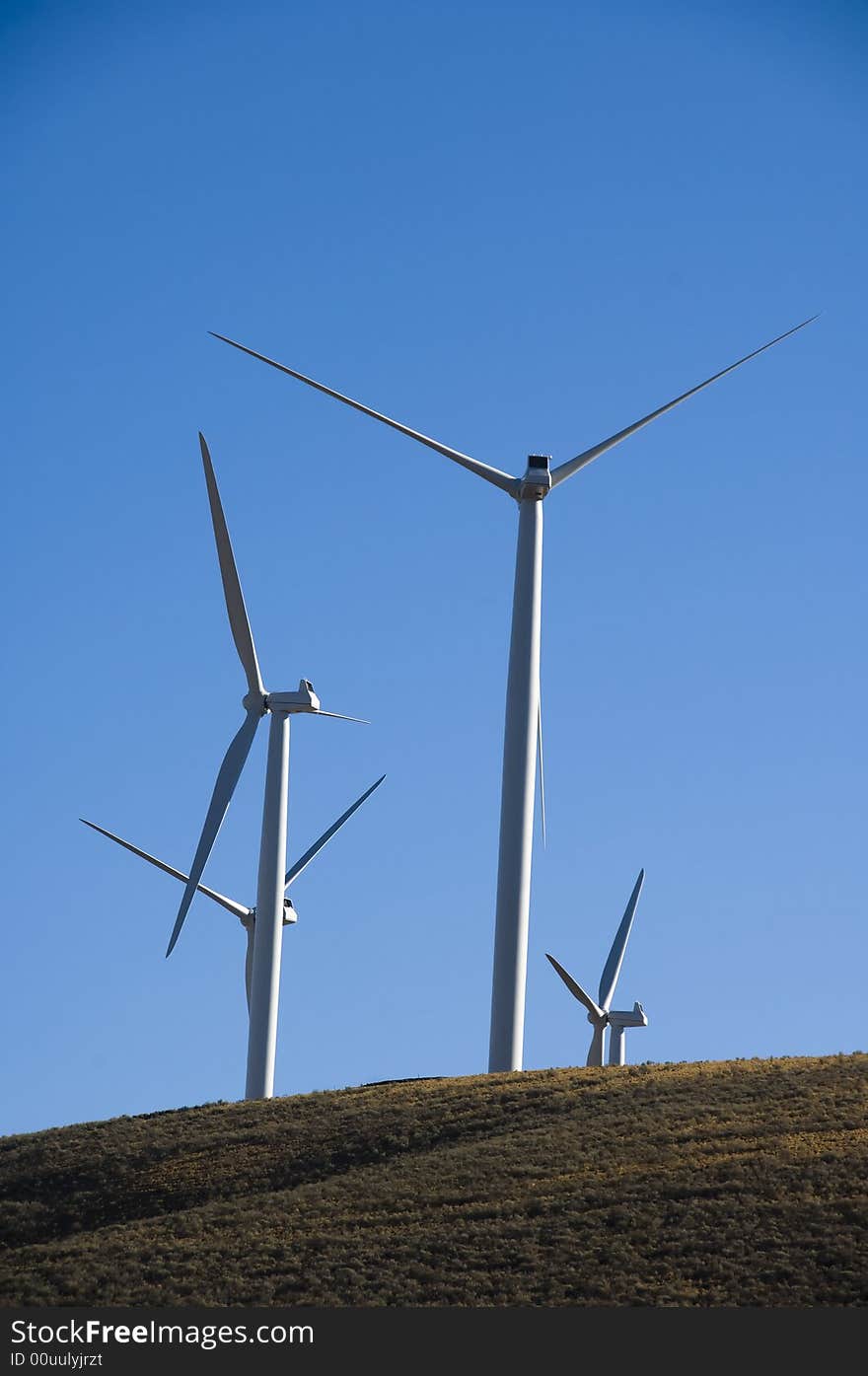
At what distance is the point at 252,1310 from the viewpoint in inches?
1454

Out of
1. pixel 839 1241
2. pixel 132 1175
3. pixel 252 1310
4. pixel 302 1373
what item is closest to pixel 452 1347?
pixel 302 1373

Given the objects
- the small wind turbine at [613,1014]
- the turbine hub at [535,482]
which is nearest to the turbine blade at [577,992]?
the small wind turbine at [613,1014]

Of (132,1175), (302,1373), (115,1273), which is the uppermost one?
(132,1175)

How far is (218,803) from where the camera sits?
62844 millimetres

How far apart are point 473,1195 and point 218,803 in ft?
71.9

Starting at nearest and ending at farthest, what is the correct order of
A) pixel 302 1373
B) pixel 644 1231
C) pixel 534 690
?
pixel 302 1373 < pixel 644 1231 < pixel 534 690

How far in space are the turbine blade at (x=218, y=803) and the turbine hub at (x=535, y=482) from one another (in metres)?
13.2

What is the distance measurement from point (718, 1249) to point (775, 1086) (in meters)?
15.1

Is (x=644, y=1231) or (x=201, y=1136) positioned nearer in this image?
(x=644, y=1231)

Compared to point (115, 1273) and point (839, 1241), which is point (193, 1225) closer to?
point (115, 1273)

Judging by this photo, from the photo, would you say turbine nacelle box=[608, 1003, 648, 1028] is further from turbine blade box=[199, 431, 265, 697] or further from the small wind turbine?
turbine blade box=[199, 431, 265, 697]

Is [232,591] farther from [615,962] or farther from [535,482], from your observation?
[615,962]

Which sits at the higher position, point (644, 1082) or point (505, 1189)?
point (644, 1082)

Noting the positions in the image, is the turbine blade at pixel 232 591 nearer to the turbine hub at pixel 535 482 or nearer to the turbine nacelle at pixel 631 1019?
the turbine hub at pixel 535 482
